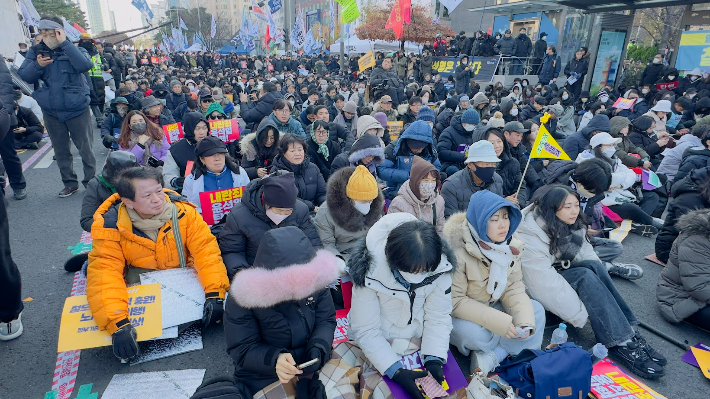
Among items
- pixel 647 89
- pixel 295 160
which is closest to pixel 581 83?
pixel 647 89

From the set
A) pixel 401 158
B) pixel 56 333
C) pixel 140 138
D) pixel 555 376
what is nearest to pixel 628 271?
pixel 555 376

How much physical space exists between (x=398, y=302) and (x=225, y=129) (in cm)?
502

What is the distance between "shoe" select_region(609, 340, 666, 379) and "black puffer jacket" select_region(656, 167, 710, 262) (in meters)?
2.02

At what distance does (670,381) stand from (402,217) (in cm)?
260

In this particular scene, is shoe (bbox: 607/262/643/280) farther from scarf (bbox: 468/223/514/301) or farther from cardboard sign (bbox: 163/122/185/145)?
cardboard sign (bbox: 163/122/185/145)

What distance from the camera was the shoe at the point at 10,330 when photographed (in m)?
3.36

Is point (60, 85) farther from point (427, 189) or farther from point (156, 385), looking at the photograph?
point (427, 189)

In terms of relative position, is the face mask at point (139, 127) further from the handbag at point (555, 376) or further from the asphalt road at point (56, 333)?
the handbag at point (555, 376)

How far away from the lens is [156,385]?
2.96m

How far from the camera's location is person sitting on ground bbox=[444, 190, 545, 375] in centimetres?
306

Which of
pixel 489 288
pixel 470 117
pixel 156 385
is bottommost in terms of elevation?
pixel 156 385

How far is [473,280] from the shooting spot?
3.20 m

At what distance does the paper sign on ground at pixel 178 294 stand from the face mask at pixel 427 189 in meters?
2.22

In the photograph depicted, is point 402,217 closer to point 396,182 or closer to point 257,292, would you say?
point 257,292
